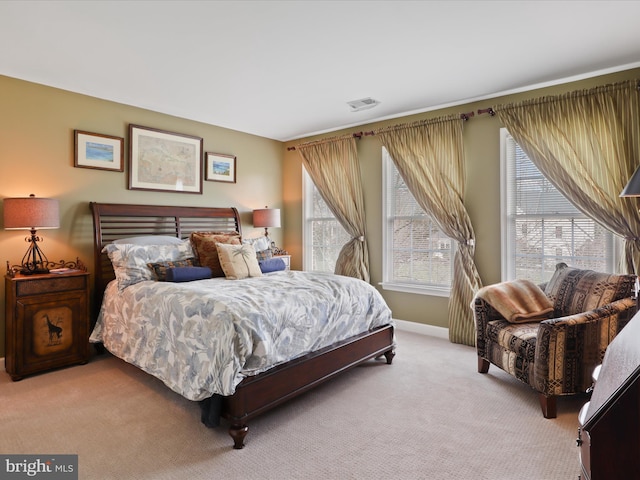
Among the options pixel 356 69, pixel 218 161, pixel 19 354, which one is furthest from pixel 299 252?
pixel 19 354

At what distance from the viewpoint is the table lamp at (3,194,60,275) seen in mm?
3133

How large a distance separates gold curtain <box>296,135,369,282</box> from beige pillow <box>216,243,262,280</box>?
1577 millimetres

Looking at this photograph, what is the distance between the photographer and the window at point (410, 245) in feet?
14.4

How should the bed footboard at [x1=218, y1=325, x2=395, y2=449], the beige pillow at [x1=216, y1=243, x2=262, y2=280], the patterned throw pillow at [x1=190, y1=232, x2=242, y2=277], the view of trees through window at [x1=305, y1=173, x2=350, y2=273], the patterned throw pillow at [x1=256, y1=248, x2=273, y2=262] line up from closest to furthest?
the bed footboard at [x1=218, y1=325, x2=395, y2=449]
the beige pillow at [x1=216, y1=243, x2=262, y2=280]
the patterned throw pillow at [x1=190, y1=232, x2=242, y2=277]
the patterned throw pillow at [x1=256, y1=248, x2=273, y2=262]
the view of trees through window at [x1=305, y1=173, x2=350, y2=273]

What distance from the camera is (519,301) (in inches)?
120

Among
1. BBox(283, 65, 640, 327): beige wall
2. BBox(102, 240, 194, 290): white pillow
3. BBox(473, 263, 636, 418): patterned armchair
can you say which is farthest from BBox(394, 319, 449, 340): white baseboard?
BBox(102, 240, 194, 290): white pillow

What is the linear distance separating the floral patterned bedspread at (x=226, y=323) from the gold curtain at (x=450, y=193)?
1.07 metres

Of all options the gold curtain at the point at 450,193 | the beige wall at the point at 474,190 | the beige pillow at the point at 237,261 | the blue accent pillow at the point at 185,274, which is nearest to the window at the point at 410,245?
the beige wall at the point at 474,190

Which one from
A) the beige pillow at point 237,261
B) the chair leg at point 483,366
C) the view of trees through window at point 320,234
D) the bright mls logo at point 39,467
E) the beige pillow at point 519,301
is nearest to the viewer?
the bright mls logo at point 39,467

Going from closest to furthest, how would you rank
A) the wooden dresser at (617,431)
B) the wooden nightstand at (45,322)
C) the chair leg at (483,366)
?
the wooden dresser at (617,431) < the wooden nightstand at (45,322) < the chair leg at (483,366)

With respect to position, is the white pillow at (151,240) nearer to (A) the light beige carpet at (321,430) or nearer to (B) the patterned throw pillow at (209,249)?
(B) the patterned throw pillow at (209,249)

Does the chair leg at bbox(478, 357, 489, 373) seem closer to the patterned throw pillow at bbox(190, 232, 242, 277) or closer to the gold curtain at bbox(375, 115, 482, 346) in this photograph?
the gold curtain at bbox(375, 115, 482, 346)

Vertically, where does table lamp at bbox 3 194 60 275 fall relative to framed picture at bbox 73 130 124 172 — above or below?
below

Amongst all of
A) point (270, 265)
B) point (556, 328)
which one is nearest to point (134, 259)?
point (270, 265)
